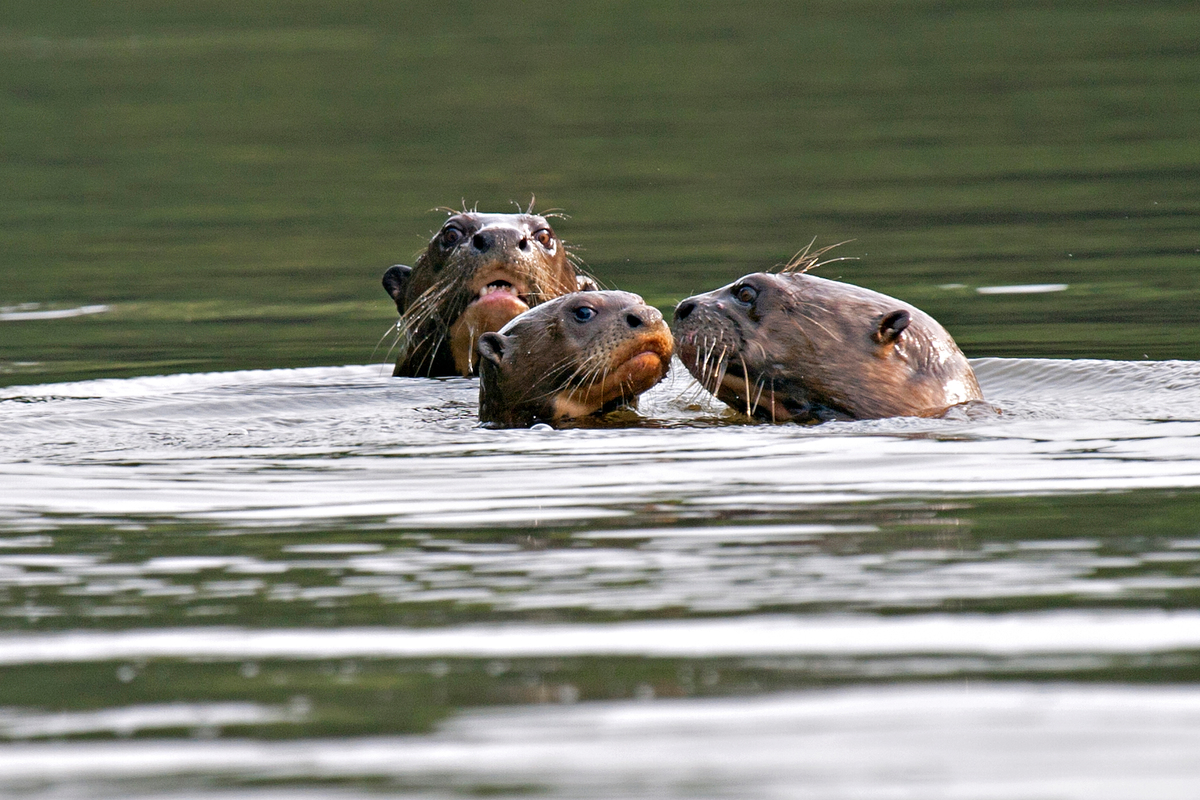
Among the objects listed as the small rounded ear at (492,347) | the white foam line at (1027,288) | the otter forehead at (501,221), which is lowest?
the white foam line at (1027,288)

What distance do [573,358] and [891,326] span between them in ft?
4.04

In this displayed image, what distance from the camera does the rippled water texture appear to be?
376 cm

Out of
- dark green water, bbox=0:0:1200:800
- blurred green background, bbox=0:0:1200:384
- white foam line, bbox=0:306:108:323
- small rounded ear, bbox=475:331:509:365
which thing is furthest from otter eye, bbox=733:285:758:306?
white foam line, bbox=0:306:108:323

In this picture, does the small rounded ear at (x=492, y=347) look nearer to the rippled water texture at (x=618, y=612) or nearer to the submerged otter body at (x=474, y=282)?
the rippled water texture at (x=618, y=612)

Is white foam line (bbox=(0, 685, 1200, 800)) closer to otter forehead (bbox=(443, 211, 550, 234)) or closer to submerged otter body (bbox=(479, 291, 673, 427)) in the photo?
submerged otter body (bbox=(479, 291, 673, 427))

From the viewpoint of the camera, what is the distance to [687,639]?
15.0 feet

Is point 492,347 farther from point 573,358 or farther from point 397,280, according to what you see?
point 397,280

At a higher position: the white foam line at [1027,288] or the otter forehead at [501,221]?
the otter forehead at [501,221]

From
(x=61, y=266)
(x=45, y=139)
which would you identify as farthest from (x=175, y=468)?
(x=45, y=139)

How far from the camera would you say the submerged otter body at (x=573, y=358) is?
8133 millimetres

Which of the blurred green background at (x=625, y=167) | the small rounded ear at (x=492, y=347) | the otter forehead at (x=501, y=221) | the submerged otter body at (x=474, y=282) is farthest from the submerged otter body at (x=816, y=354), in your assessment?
the blurred green background at (x=625, y=167)

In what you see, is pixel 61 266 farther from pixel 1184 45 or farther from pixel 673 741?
pixel 1184 45

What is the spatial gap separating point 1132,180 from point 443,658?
42.4ft

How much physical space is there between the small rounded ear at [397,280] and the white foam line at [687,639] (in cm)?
601
